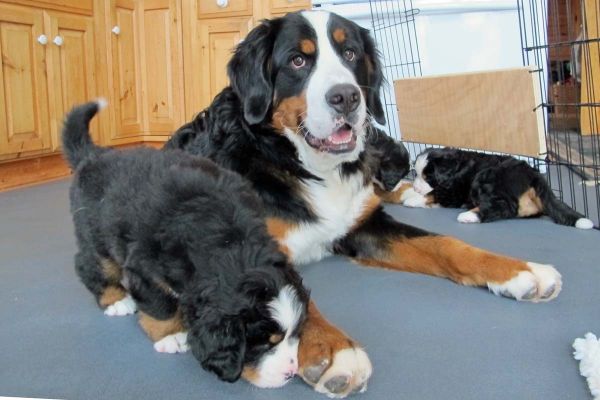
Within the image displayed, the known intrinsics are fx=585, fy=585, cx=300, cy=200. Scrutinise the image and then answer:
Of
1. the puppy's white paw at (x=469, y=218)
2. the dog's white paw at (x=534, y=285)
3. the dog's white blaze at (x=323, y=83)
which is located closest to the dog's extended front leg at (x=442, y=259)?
the dog's white paw at (x=534, y=285)

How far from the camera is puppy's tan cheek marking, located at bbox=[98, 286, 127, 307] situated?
61.9 inches

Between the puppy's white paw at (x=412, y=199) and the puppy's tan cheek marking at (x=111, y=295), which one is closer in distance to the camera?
the puppy's tan cheek marking at (x=111, y=295)

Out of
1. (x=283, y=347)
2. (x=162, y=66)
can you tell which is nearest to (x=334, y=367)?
(x=283, y=347)

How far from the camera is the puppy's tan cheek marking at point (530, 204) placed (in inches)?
97.0

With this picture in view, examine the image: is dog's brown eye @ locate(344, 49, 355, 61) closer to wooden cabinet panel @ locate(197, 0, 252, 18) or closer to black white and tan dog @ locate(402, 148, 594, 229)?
black white and tan dog @ locate(402, 148, 594, 229)

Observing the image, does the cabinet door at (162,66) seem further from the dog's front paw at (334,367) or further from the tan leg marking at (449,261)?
the dog's front paw at (334,367)

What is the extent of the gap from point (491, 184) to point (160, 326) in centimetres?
164

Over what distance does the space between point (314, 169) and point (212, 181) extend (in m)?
0.64

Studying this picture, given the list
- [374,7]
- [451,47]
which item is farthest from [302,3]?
[451,47]

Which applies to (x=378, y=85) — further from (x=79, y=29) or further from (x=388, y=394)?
(x=79, y=29)

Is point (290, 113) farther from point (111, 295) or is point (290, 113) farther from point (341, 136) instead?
point (111, 295)

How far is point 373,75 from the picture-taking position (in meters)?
2.03

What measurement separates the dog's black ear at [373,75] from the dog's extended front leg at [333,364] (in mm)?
1013

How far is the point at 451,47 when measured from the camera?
12.0ft
